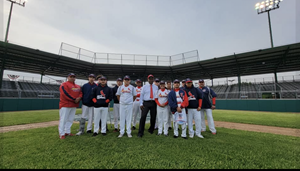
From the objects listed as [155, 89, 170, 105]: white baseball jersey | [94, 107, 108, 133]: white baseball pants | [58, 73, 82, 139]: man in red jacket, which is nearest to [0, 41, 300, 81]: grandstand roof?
[58, 73, 82, 139]: man in red jacket

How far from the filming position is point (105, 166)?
6.35 feet

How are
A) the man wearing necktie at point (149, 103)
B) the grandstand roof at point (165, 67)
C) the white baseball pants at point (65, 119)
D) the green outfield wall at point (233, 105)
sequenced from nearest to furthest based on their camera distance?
1. the white baseball pants at point (65, 119)
2. the man wearing necktie at point (149, 103)
3. the green outfield wall at point (233, 105)
4. the grandstand roof at point (165, 67)

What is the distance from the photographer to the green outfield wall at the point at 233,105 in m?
12.0

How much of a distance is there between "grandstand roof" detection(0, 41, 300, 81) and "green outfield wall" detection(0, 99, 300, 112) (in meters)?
5.83

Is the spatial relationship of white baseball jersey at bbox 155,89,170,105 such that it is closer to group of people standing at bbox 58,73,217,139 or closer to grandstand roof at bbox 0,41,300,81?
group of people standing at bbox 58,73,217,139

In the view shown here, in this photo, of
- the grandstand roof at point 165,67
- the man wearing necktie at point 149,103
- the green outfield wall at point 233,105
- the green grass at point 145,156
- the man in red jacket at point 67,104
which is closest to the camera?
the green grass at point 145,156

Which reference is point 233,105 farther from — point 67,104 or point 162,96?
point 67,104

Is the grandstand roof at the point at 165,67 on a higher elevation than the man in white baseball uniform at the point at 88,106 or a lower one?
higher

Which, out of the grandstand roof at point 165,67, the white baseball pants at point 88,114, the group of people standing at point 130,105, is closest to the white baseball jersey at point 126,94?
the group of people standing at point 130,105

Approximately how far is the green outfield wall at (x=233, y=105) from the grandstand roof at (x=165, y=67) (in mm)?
5831

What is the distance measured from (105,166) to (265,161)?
2.62 meters

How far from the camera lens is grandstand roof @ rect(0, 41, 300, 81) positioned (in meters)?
14.9

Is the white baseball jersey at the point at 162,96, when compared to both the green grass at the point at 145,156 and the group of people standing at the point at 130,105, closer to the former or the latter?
the group of people standing at the point at 130,105

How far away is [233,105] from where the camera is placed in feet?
49.9
